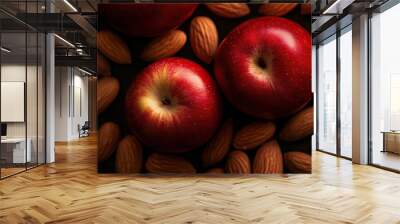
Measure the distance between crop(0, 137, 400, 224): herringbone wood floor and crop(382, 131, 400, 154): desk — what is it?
858 millimetres

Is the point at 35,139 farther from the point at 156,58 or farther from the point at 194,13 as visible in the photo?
the point at 194,13

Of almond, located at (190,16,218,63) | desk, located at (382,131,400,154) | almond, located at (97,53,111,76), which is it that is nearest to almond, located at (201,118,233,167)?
almond, located at (190,16,218,63)

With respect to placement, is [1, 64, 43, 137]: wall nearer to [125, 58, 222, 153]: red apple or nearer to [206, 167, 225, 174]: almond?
[125, 58, 222, 153]: red apple

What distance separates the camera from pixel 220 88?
5934 mm

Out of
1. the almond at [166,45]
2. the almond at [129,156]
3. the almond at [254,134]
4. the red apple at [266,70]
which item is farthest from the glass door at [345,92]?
the almond at [129,156]

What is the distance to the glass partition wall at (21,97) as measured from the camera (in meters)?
6.11

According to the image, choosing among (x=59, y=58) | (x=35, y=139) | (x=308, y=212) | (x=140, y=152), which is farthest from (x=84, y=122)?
(x=308, y=212)

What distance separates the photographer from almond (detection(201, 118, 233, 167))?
5980mm

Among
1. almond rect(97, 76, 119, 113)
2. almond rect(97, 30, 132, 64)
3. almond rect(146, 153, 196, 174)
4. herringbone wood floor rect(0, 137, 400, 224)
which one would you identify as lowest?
herringbone wood floor rect(0, 137, 400, 224)

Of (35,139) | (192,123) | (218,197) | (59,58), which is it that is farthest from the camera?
(59,58)

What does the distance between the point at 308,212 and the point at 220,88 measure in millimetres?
2628

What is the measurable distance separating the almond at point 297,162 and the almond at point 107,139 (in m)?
2.69

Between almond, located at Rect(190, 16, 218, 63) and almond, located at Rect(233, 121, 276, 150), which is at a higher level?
almond, located at Rect(190, 16, 218, 63)

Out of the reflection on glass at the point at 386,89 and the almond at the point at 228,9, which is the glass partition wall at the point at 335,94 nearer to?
the reflection on glass at the point at 386,89
